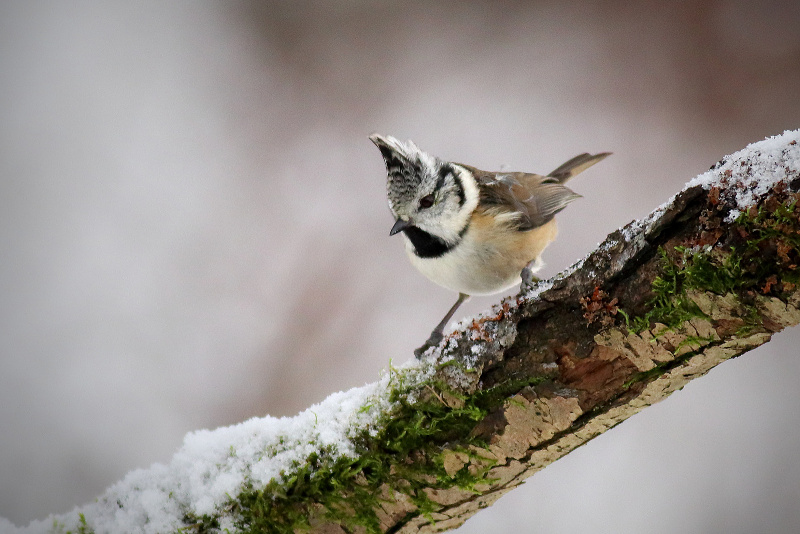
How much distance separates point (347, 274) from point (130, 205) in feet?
5.64

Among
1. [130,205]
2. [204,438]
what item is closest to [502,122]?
[130,205]

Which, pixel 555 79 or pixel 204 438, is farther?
pixel 555 79

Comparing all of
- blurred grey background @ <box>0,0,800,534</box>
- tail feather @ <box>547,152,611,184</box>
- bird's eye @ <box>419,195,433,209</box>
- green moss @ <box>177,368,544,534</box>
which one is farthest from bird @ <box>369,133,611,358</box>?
blurred grey background @ <box>0,0,800,534</box>

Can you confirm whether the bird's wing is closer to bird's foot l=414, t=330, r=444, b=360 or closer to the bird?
the bird

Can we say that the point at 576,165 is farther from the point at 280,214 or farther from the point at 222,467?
the point at 222,467

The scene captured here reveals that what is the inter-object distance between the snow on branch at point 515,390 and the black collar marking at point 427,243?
32.0 inches

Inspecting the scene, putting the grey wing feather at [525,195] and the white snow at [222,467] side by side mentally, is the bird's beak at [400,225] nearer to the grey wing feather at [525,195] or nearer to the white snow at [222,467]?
the grey wing feather at [525,195]

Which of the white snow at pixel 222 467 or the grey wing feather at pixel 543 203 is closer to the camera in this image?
the white snow at pixel 222 467

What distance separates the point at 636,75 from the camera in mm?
3693

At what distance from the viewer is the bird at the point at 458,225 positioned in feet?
8.45

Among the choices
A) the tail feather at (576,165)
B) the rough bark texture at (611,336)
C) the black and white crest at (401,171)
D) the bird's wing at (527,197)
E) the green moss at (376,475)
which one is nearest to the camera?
the rough bark texture at (611,336)

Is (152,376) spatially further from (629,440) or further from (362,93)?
(629,440)

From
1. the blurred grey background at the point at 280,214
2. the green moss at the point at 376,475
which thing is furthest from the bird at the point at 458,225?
the blurred grey background at the point at 280,214

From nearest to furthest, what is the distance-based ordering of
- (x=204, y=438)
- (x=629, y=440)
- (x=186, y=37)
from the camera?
(x=204, y=438)
(x=629, y=440)
(x=186, y=37)
